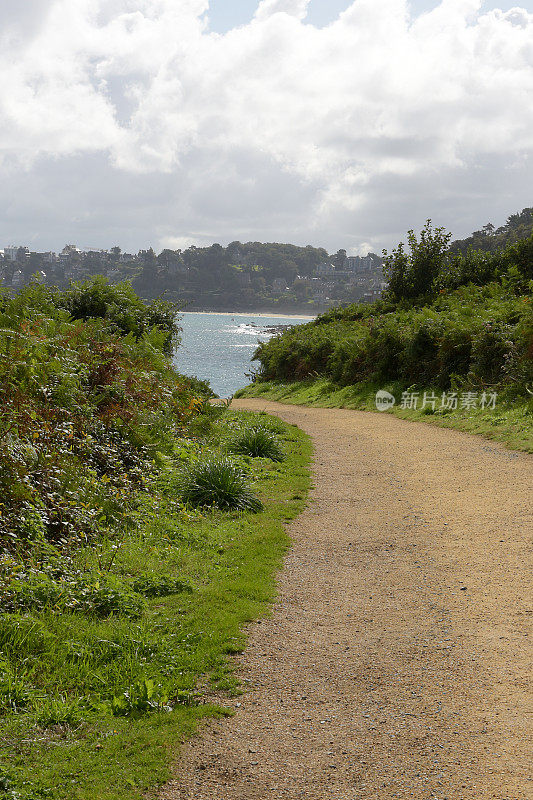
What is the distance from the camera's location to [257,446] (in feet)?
37.7

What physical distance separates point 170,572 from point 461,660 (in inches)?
110

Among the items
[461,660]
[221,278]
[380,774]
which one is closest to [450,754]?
[380,774]

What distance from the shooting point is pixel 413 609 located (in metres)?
5.44

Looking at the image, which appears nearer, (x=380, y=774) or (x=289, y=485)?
(x=380, y=774)

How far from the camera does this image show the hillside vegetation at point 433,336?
15295 mm

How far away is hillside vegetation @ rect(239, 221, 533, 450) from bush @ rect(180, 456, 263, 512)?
24.2 ft

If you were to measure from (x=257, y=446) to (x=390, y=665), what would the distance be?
7.14 m

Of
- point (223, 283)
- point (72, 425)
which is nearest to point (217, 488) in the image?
point (72, 425)

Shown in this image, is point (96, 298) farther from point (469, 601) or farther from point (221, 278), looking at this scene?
point (221, 278)

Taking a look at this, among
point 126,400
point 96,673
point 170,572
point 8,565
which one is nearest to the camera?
point 96,673

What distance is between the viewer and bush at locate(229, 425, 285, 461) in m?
11.4
